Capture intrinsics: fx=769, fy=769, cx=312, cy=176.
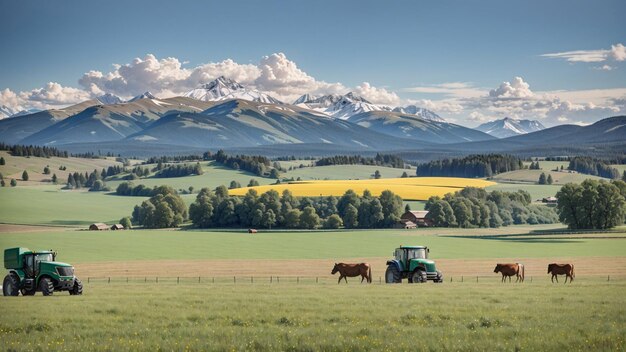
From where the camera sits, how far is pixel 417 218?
121m

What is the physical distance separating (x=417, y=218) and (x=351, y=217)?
11202 mm

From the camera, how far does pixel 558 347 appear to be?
20875mm

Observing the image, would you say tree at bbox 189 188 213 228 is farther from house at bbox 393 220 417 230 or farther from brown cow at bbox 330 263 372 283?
brown cow at bbox 330 263 372 283

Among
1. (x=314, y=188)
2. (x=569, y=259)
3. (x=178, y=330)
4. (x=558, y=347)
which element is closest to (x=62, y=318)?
(x=178, y=330)

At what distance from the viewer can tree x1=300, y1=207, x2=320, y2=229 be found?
117 m

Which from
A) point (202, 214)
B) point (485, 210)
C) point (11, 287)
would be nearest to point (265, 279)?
point (11, 287)

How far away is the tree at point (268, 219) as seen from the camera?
117156 millimetres

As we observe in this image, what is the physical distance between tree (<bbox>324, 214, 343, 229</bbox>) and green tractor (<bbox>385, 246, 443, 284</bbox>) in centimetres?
7346

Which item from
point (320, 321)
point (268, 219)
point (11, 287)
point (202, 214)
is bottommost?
point (320, 321)

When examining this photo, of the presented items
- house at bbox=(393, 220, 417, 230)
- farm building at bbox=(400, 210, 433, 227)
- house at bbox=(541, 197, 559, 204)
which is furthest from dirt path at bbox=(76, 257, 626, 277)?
house at bbox=(541, 197, 559, 204)

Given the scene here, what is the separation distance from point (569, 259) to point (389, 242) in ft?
84.1

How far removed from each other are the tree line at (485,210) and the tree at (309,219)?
17.9 metres

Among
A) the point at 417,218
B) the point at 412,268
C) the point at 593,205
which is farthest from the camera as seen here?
the point at 417,218

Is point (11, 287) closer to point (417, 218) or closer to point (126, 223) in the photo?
point (126, 223)
